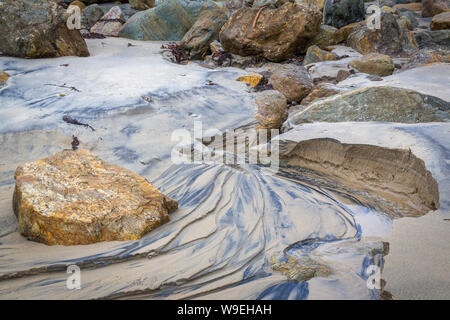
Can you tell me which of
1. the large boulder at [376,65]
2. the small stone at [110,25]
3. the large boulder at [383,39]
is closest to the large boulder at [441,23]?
the large boulder at [383,39]

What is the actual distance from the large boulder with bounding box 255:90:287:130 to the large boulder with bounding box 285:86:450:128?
0.46 metres

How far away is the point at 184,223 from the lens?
6.87 feet

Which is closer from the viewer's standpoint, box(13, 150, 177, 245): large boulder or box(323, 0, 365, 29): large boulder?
box(13, 150, 177, 245): large boulder

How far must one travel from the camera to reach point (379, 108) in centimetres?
332

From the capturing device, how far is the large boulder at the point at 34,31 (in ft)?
17.8

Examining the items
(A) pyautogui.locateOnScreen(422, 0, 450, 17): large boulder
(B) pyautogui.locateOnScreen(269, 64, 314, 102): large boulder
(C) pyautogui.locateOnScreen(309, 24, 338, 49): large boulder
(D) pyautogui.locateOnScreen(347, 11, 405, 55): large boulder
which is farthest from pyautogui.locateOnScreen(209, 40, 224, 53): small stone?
(A) pyautogui.locateOnScreen(422, 0, 450, 17): large boulder

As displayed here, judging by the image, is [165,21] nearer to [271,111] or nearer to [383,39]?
[383,39]

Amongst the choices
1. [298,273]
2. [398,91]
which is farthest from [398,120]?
[298,273]

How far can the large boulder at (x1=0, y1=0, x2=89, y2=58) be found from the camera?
544cm

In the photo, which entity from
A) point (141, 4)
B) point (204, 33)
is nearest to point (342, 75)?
point (204, 33)

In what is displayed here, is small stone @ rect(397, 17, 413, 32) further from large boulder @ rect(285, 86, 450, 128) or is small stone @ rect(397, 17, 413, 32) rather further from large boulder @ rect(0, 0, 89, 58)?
large boulder @ rect(0, 0, 89, 58)

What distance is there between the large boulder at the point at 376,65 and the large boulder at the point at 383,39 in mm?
1691

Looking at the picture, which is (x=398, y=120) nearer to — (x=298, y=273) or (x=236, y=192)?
(x=236, y=192)

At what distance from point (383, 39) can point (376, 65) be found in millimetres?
2050
